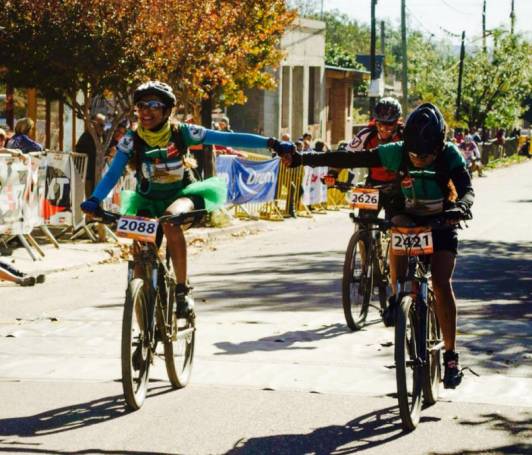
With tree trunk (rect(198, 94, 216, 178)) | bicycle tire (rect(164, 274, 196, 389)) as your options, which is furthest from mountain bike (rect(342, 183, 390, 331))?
tree trunk (rect(198, 94, 216, 178))

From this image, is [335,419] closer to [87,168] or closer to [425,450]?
[425,450]

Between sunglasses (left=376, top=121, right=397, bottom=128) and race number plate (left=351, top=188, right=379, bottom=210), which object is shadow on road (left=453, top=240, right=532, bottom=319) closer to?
race number plate (left=351, top=188, right=379, bottom=210)

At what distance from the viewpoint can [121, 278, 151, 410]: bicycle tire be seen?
7270 millimetres

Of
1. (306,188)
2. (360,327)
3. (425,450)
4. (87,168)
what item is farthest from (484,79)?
(425,450)

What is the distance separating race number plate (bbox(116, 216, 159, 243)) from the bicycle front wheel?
0.63m

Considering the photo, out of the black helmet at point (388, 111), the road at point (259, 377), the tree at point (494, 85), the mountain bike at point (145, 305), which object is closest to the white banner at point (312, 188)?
the road at point (259, 377)

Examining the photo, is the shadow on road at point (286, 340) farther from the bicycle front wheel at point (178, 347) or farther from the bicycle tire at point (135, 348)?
the bicycle tire at point (135, 348)

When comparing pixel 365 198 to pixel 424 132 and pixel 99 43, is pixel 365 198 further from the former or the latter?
pixel 99 43

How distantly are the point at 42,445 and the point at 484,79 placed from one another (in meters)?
64.7

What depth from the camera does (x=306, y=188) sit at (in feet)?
92.2

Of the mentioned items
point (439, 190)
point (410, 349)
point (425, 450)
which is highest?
point (439, 190)

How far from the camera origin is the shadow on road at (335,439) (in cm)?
667

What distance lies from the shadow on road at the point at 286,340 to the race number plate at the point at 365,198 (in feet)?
3.55

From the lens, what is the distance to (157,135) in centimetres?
828
